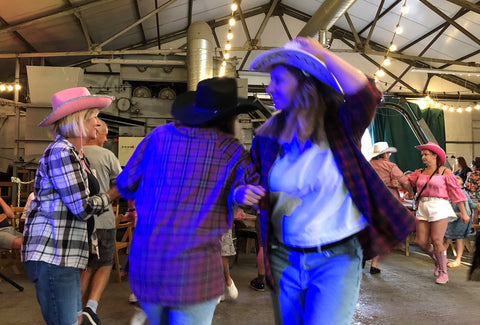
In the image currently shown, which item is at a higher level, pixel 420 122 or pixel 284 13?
pixel 284 13

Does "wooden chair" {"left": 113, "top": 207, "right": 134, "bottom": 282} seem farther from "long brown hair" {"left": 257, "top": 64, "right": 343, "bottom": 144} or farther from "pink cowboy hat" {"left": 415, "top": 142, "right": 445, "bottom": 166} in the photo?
"pink cowboy hat" {"left": 415, "top": 142, "right": 445, "bottom": 166}

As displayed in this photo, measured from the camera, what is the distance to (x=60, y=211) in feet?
5.96

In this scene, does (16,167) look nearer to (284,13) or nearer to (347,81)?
(347,81)

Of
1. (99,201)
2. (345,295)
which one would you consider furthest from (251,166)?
(99,201)

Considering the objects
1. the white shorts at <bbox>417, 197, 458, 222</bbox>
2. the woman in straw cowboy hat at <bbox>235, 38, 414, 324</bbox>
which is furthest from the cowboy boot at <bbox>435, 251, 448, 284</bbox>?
the woman in straw cowboy hat at <bbox>235, 38, 414, 324</bbox>

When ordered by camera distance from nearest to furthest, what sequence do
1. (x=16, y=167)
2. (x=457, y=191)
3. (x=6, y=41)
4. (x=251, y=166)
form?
1. (x=251, y=166)
2. (x=457, y=191)
3. (x=16, y=167)
4. (x=6, y=41)

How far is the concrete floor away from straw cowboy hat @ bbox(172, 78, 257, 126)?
8.10ft

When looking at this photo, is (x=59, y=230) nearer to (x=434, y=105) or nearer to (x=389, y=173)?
(x=389, y=173)

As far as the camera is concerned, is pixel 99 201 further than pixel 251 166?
Yes

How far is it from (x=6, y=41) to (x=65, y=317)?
9.41 meters

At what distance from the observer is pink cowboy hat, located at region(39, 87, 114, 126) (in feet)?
6.74

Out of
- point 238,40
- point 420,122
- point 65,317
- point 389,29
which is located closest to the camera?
point 65,317

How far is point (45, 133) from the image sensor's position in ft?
29.2

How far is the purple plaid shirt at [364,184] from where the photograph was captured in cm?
142
